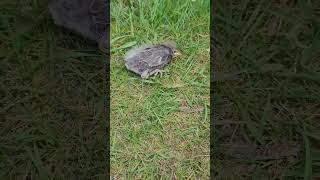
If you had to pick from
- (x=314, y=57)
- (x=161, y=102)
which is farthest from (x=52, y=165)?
(x=314, y=57)

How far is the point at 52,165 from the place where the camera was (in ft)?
5.91

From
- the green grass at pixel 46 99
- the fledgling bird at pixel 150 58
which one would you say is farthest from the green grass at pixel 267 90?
the green grass at pixel 46 99

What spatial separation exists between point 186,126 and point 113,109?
27 centimetres

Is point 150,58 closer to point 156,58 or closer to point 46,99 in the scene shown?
point 156,58

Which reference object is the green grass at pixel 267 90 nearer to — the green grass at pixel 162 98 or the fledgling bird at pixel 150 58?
the green grass at pixel 162 98

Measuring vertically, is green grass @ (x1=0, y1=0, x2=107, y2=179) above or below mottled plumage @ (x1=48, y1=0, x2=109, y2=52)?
below

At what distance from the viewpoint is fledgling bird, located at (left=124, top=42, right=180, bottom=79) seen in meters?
2.04

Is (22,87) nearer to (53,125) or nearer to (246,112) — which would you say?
(53,125)

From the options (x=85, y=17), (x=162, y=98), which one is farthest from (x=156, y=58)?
(x=85, y=17)

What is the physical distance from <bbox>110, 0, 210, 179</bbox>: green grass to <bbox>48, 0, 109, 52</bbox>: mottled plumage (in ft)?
0.15

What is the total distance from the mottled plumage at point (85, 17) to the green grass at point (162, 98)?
5cm

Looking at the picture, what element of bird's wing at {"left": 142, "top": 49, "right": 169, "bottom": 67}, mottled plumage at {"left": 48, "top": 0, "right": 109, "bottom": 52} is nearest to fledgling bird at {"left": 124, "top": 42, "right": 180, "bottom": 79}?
bird's wing at {"left": 142, "top": 49, "right": 169, "bottom": 67}

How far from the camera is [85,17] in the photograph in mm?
2189

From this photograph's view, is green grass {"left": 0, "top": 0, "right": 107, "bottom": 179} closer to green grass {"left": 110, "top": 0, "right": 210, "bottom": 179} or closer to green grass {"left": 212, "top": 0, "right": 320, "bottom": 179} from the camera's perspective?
green grass {"left": 110, "top": 0, "right": 210, "bottom": 179}
